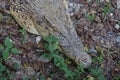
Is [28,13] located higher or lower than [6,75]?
higher

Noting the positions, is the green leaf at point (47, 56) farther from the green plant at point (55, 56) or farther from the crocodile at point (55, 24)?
the crocodile at point (55, 24)

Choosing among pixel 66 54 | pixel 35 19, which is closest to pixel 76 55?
pixel 66 54

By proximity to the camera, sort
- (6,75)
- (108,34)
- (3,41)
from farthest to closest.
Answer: (108,34) → (3,41) → (6,75)

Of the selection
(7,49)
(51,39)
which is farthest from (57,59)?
(7,49)

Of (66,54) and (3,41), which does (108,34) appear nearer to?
(66,54)

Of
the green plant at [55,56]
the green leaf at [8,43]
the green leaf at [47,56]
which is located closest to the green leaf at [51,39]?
the green plant at [55,56]
